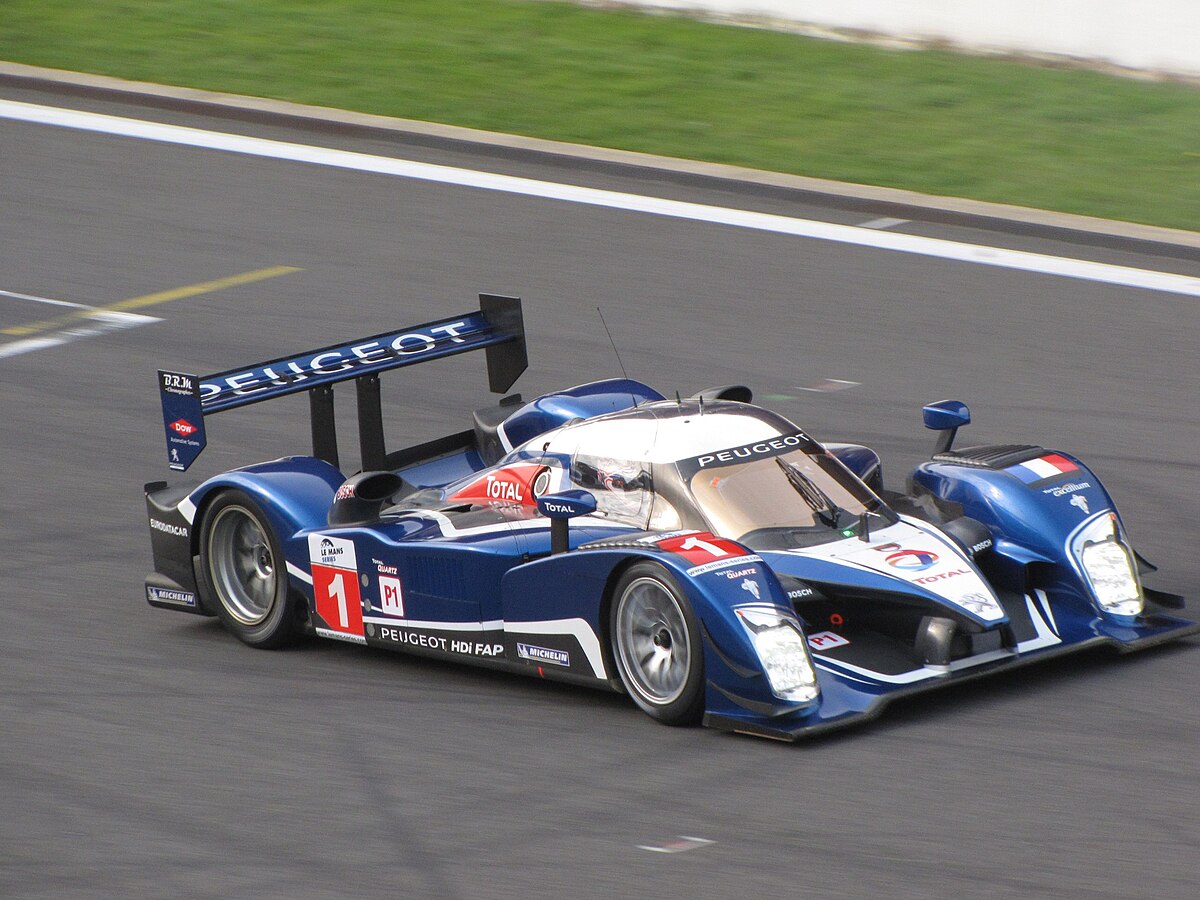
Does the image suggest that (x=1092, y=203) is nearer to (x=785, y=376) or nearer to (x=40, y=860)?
(x=785, y=376)

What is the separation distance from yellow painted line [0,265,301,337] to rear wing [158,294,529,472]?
5379 millimetres

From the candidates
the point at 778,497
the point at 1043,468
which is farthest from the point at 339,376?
the point at 1043,468

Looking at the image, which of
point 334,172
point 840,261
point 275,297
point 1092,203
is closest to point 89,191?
point 334,172

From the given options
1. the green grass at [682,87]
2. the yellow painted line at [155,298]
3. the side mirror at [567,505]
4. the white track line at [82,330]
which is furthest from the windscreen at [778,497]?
the green grass at [682,87]

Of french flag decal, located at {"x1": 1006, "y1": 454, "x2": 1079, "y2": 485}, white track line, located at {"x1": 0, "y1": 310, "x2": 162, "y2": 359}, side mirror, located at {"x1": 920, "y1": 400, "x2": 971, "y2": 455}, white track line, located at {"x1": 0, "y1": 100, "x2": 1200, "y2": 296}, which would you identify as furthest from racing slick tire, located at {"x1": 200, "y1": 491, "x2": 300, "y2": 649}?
white track line, located at {"x1": 0, "y1": 100, "x2": 1200, "y2": 296}

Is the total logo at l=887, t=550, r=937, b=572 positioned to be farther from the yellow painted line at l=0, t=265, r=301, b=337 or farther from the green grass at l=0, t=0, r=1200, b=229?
the green grass at l=0, t=0, r=1200, b=229

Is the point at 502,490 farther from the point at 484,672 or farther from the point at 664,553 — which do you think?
the point at 664,553

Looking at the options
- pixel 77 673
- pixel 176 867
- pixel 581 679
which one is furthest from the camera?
pixel 77 673

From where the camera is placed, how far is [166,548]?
9562mm

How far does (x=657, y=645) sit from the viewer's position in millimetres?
7680

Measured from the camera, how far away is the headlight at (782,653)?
7.26 meters

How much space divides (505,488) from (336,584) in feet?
2.86

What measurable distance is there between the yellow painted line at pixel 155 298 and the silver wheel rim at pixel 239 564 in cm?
562

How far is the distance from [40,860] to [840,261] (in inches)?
377
